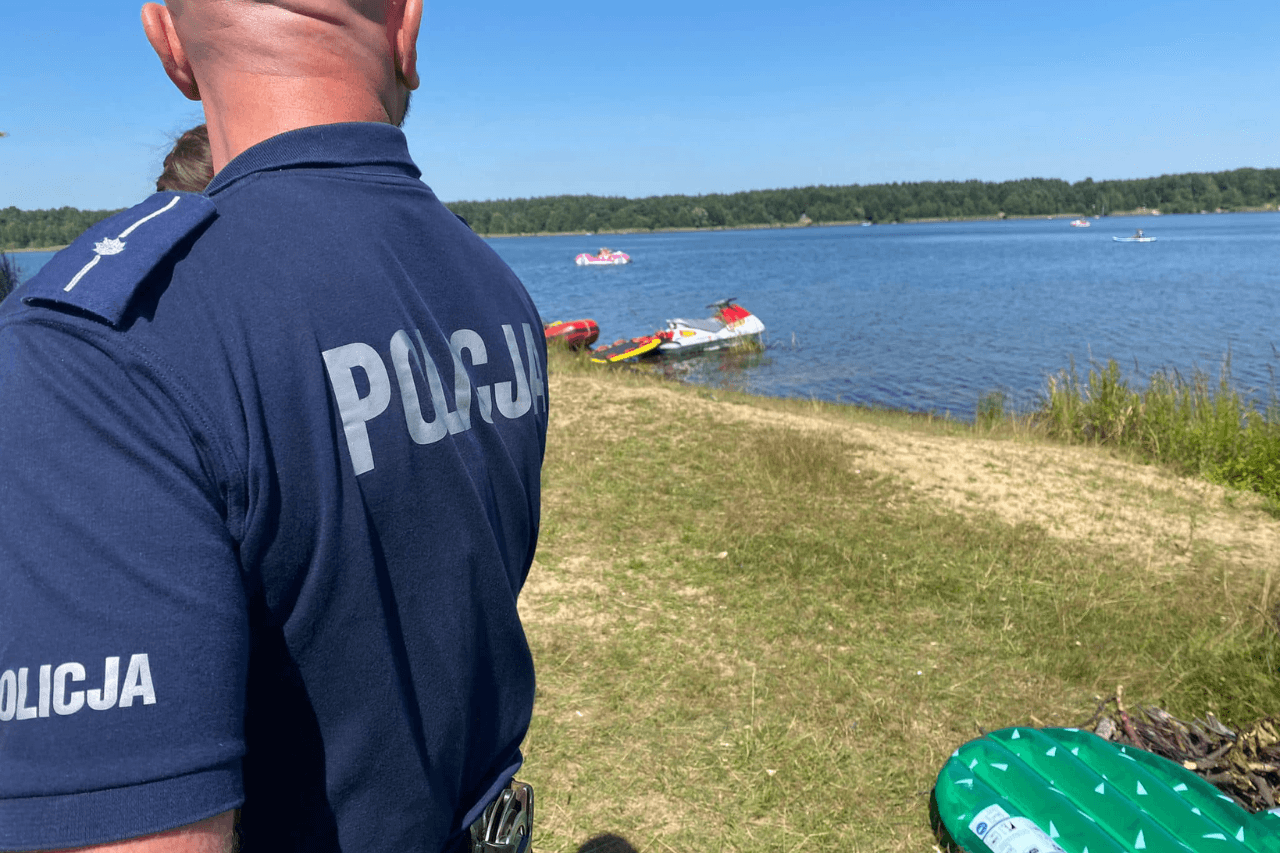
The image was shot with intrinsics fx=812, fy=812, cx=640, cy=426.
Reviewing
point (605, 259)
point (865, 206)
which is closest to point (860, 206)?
point (865, 206)

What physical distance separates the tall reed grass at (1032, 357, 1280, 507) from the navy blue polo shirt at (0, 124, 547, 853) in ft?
31.6

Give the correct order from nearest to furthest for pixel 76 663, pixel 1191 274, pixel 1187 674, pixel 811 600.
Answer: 1. pixel 76 663
2. pixel 1187 674
3. pixel 811 600
4. pixel 1191 274

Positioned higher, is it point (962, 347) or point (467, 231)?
point (467, 231)

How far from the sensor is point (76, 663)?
2.21 feet

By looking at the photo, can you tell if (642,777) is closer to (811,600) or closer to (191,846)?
(811,600)

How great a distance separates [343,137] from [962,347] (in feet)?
90.3

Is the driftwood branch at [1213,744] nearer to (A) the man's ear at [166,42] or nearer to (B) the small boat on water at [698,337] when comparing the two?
(A) the man's ear at [166,42]

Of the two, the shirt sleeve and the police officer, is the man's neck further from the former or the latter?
the shirt sleeve

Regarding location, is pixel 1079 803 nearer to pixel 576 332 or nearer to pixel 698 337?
pixel 576 332

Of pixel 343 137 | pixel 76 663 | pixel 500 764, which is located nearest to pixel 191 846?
pixel 76 663

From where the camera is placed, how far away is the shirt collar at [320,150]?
952mm

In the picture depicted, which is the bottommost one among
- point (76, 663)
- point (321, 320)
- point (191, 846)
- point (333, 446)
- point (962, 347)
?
point (962, 347)

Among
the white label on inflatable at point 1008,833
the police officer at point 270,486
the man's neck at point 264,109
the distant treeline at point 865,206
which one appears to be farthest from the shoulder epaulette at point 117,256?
the distant treeline at point 865,206

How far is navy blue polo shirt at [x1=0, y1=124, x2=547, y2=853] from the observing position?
679 millimetres
